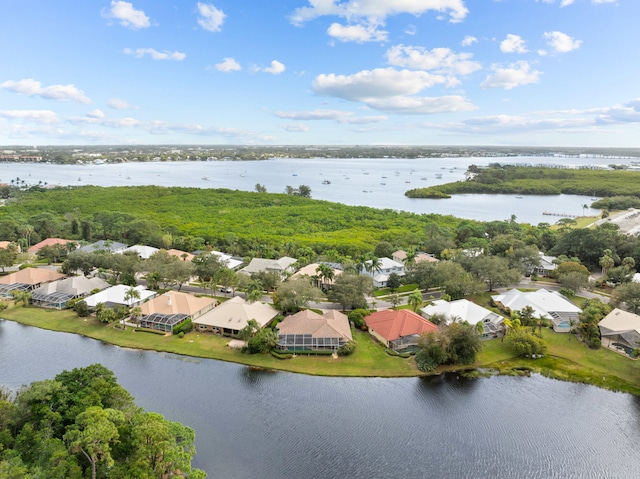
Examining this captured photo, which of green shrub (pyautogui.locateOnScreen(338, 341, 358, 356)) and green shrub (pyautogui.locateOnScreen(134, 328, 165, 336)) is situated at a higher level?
green shrub (pyautogui.locateOnScreen(338, 341, 358, 356))

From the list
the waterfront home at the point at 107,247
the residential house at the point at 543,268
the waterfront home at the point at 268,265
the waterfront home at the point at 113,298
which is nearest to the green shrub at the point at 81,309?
the waterfront home at the point at 113,298

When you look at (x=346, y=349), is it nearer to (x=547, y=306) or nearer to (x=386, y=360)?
(x=386, y=360)

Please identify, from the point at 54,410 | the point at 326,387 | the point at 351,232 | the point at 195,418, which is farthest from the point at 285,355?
the point at 351,232

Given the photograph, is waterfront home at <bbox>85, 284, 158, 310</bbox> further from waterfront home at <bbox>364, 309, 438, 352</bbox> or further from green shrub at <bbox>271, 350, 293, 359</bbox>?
waterfront home at <bbox>364, 309, 438, 352</bbox>

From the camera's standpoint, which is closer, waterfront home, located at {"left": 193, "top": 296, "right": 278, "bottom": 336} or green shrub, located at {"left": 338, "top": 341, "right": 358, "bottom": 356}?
green shrub, located at {"left": 338, "top": 341, "right": 358, "bottom": 356}

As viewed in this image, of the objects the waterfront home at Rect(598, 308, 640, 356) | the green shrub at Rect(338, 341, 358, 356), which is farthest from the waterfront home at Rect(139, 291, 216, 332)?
the waterfront home at Rect(598, 308, 640, 356)

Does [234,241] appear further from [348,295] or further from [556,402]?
[556,402]

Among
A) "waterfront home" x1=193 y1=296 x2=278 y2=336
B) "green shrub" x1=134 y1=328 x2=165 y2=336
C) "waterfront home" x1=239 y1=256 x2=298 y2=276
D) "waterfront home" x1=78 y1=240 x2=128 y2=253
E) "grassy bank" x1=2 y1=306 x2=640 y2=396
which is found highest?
"waterfront home" x1=78 y1=240 x2=128 y2=253
